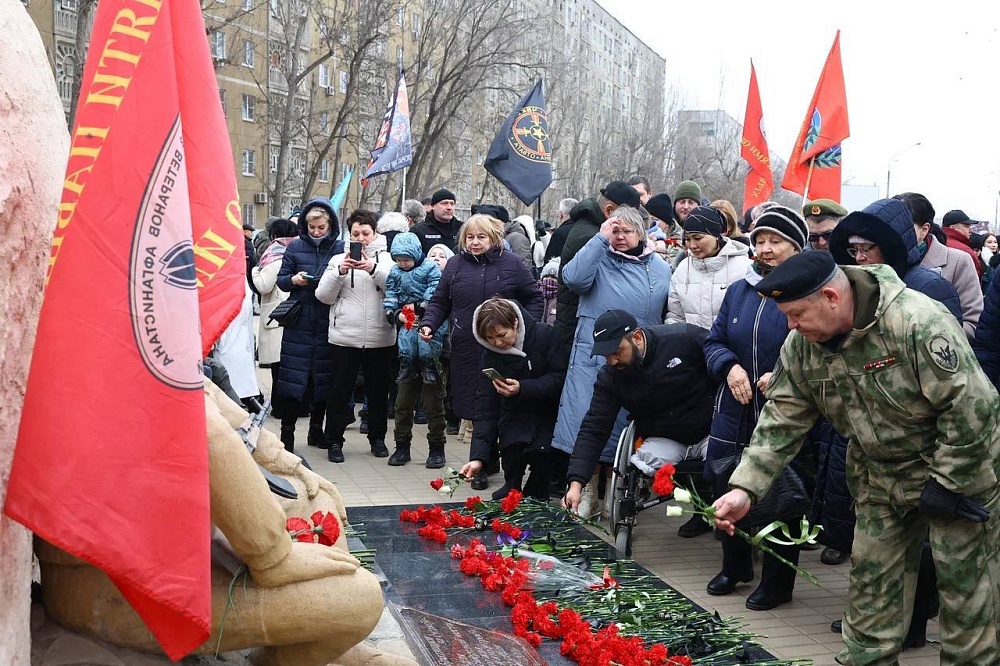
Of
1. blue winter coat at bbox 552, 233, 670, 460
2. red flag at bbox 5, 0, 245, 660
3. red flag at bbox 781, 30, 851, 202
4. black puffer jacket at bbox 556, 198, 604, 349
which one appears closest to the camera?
red flag at bbox 5, 0, 245, 660

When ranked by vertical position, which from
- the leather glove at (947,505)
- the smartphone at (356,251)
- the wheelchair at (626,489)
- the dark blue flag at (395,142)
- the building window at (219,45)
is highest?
the building window at (219,45)

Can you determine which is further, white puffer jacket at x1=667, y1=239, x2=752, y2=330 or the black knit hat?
the black knit hat

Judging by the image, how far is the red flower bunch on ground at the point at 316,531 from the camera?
378cm

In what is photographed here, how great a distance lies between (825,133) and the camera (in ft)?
36.7

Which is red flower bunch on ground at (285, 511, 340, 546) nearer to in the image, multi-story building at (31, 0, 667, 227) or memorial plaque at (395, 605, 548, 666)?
memorial plaque at (395, 605, 548, 666)

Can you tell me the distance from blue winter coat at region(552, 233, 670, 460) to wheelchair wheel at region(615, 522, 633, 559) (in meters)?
0.94

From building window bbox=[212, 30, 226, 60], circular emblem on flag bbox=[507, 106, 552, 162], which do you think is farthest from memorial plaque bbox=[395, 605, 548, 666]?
building window bbox=[212, 30, 226, 60]

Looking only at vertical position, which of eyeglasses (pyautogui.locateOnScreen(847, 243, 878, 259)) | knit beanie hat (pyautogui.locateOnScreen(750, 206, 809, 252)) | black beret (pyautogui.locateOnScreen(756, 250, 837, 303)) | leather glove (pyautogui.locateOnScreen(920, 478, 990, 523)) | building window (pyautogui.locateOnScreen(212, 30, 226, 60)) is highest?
building window (pyautogui.locateOnScreen(212, 30, 226, 60))

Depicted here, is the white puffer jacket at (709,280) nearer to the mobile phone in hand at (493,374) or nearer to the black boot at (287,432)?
the mobile phone in hand at (493,374)

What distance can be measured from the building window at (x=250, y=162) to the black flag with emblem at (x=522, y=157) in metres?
34.9

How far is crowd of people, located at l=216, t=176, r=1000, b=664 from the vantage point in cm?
399

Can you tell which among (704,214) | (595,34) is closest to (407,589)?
(704,214)

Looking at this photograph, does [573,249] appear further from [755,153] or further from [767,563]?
[755,153]

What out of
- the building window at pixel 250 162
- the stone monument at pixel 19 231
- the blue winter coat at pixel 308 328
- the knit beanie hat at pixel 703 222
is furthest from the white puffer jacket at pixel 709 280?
the building window at pixel 250 162
